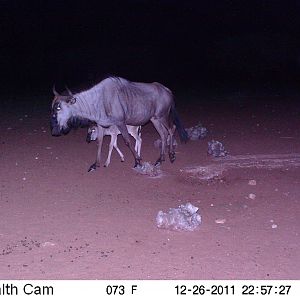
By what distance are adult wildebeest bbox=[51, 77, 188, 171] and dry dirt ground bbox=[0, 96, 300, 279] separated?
80 centimetres

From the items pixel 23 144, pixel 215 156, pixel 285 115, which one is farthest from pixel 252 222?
pixel 285 115

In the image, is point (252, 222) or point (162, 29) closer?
point (252, 222)

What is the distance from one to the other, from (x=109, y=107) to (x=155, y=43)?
99.9ft

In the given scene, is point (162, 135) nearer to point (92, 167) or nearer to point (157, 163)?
point (157, 163)

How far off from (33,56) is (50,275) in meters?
31.9

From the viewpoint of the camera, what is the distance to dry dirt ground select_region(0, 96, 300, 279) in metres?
5.65

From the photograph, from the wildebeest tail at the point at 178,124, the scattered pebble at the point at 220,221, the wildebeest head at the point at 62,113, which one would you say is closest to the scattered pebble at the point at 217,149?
the wildebeest tail at the point at 178,124

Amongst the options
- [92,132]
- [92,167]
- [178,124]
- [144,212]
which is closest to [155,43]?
[178,124]

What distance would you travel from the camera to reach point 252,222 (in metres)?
6.93

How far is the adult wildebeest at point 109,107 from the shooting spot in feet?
30.9

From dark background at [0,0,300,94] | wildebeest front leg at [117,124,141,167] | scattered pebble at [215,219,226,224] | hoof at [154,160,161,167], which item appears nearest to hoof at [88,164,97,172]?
wildebeest front leg at [117,124,141,167]

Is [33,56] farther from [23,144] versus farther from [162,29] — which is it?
[23,144]

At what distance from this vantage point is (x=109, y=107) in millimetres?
9555

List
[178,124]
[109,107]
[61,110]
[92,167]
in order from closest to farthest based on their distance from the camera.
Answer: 1. [61,110]
2. [109,107]
3. [92,167]
4. [178,124]
